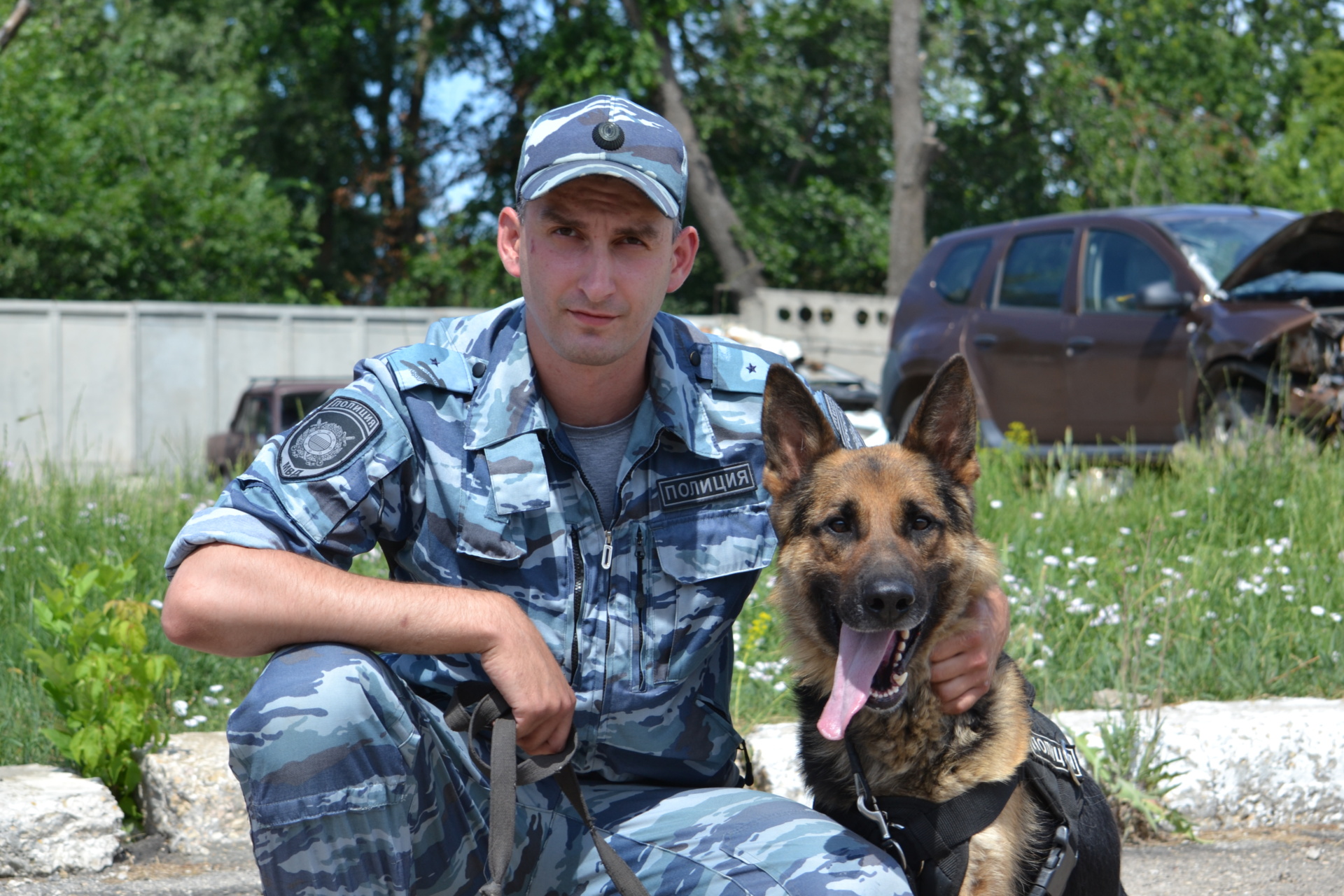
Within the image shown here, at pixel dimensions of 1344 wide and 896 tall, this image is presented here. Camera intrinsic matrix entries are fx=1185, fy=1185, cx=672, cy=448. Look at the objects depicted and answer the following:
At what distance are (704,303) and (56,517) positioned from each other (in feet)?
72.7

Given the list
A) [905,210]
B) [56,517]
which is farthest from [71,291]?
[56,517]

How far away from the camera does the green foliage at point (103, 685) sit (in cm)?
343

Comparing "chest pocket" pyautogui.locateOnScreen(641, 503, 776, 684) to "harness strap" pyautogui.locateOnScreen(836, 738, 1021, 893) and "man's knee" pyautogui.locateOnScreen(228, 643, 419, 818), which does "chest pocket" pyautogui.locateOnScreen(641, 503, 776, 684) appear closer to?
"harness strap" pyautogui.locateOnScreen(836, 738, 1021, 893)

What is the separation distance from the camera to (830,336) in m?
18.6

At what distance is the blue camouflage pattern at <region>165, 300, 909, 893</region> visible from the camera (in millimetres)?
2182

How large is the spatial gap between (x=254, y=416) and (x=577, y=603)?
14826mm

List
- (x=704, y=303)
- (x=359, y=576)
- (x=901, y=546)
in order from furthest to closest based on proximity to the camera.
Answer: (x=704, y=303) < (x=901, y=546) < (x=359, y=576)

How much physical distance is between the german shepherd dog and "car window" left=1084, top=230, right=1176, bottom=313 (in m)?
5.06

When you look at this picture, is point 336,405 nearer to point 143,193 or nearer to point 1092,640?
point 1092,640

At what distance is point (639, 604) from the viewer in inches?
103

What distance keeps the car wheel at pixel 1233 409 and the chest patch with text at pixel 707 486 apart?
4.28m

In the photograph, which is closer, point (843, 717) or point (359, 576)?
point (359, 576)

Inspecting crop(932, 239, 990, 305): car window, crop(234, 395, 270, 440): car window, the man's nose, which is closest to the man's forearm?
the man's nose

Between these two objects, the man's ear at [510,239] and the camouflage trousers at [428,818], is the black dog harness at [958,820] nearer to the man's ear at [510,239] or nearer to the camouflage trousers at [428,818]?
the camouflage trousers at [428,818]
